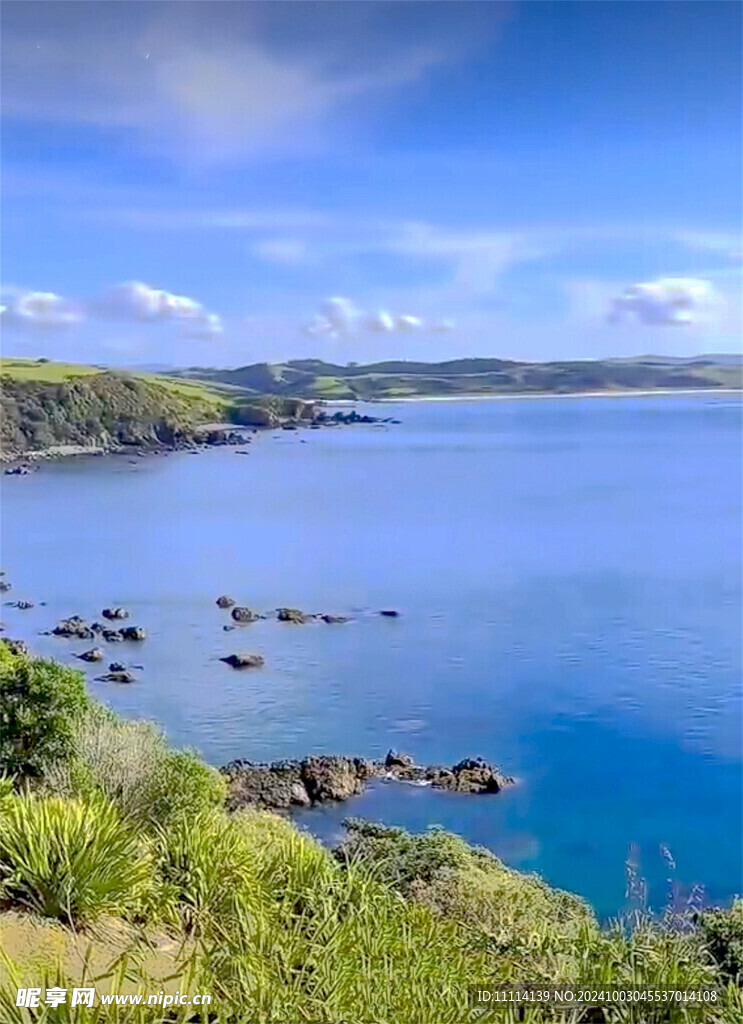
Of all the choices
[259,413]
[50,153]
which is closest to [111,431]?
[259,413]

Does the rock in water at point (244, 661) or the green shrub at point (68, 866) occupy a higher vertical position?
the green shrub at point (68, 866)

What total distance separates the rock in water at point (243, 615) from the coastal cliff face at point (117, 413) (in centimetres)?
1308

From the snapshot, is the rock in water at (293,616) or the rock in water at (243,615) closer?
the rock in water at (293,616)

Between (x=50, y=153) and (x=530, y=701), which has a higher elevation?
(x=50, y=153)

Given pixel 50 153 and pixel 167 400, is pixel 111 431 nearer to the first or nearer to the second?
pixel 167 400

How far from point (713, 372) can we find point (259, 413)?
1407 centimetres

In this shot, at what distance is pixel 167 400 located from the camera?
115 ft

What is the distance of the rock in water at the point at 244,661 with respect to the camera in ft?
55.9

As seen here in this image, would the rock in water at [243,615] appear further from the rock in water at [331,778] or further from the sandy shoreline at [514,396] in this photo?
the sandy shoreline at [514,396]

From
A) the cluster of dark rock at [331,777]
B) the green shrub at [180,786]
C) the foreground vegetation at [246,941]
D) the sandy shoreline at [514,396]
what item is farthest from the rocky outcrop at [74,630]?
the sandy shoreline at [514,396]

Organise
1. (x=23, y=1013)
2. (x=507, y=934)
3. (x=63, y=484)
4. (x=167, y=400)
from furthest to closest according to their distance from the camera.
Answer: (x=167, y=400) < (x=63, y=484) < (x=507, y=934) < (x=23, y=1013)

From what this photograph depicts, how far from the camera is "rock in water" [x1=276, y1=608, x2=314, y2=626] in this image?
19.4 metres

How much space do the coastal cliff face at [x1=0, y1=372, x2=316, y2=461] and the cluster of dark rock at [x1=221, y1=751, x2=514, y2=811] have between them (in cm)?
2003

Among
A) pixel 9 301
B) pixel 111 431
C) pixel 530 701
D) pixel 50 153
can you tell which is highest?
pixel 50 153
